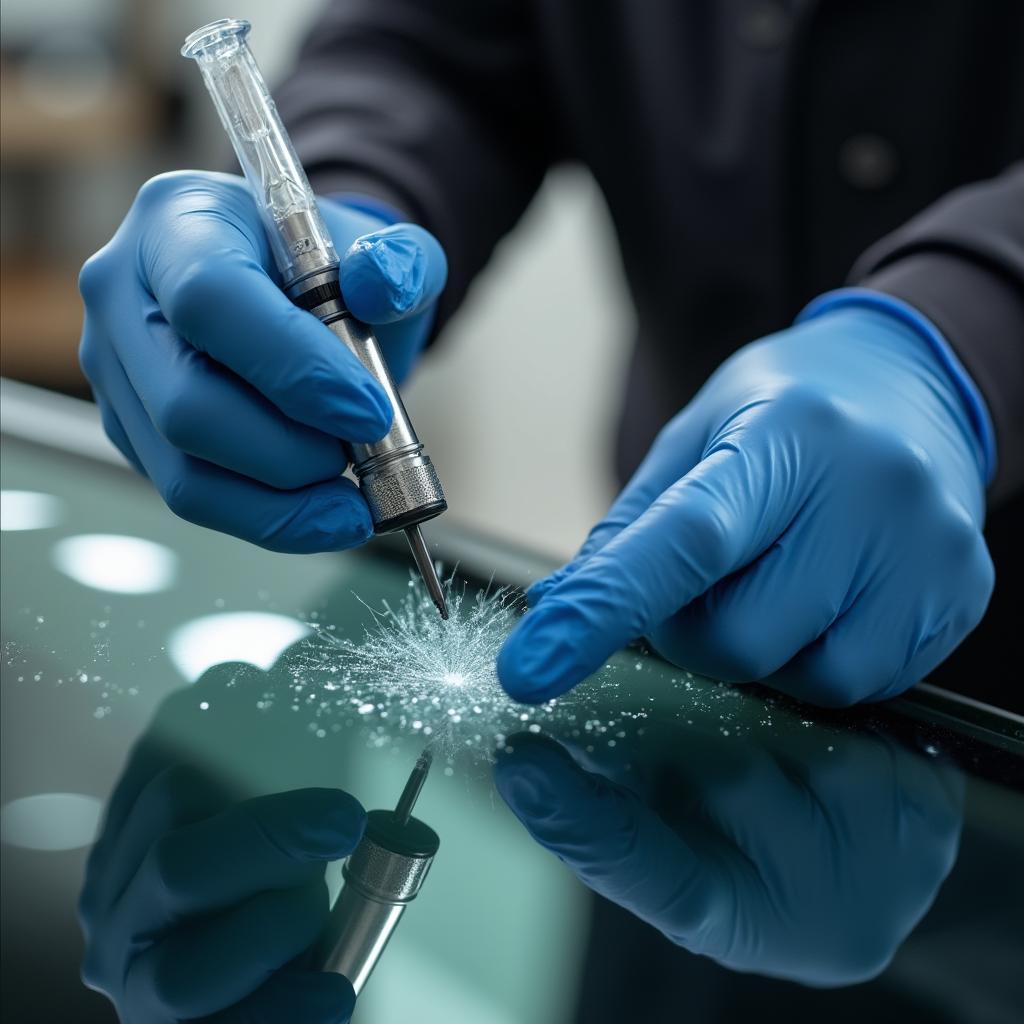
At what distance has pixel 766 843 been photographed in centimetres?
48

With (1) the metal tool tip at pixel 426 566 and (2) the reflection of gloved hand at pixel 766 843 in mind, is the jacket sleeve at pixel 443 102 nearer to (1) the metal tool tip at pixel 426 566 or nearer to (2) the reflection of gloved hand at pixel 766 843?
(1) the metal tool tip at pixel 426 566

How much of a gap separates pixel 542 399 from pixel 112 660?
2.28m

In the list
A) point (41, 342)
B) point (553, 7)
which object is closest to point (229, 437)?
point (553, 7)

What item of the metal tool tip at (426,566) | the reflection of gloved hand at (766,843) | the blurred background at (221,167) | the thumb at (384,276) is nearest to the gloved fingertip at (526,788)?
the reflection of gloved hand at (766,843)

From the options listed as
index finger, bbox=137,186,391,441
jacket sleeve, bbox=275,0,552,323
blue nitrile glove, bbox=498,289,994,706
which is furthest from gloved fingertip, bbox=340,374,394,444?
jacket sleeve, bbox=275,0,552,323

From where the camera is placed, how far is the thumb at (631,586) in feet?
1.72

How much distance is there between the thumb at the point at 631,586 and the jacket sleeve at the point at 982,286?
258mm

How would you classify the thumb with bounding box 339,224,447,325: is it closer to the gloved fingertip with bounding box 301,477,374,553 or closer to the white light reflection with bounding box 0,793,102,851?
the gloved fingertip with bounding box 301,477,374,553

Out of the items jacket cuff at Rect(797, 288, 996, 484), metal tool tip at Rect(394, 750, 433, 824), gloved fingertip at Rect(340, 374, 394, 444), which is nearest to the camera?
metal tool tip at Rect(394, 750, 433, 824)

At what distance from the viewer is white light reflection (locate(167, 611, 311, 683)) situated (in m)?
0.61

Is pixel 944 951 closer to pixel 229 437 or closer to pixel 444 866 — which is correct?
pixel 444 866

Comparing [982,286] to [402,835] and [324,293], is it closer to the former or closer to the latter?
[324,293]

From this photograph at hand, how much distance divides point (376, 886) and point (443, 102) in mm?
931

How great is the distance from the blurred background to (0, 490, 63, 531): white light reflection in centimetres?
181
